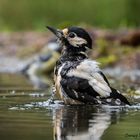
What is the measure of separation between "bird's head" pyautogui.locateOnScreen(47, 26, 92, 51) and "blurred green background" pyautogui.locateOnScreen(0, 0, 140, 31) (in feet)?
36.9

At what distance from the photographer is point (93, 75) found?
384 inches

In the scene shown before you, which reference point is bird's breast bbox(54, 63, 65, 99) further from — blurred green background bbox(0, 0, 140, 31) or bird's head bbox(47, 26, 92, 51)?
blurred green background bbox(0, 0, 140, 31)

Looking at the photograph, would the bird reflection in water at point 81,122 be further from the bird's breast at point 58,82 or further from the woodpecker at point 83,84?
the bird's breast at point 58,82

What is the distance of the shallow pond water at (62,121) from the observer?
742 centimetres

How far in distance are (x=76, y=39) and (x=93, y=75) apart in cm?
105

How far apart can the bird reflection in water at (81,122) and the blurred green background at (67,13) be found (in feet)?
41.6

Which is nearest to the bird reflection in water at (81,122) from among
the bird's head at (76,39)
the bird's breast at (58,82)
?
the bird's breast at (58,82)

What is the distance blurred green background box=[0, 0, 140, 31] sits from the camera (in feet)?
78.0

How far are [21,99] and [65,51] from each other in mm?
985

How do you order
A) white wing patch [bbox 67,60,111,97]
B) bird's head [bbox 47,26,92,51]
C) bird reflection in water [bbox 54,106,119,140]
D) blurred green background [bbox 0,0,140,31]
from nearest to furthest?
bird reflection in water [bbox 54,106,119,140]
white wing patch [bbox 67,60,111,97]
bird's head [bbox 47,26,92,51]
blurred green background [bbox 0,0,140,31]

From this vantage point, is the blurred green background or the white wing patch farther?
the blurred green background

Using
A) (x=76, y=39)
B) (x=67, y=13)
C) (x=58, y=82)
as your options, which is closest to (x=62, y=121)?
(x=58, y=82)

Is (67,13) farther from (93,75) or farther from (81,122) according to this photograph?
(81,122)

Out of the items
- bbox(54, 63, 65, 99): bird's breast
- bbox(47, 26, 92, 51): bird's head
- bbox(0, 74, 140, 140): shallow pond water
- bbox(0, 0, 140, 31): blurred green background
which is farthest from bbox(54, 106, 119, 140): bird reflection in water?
bbox(0, 0, 140, 31): blurred green background
